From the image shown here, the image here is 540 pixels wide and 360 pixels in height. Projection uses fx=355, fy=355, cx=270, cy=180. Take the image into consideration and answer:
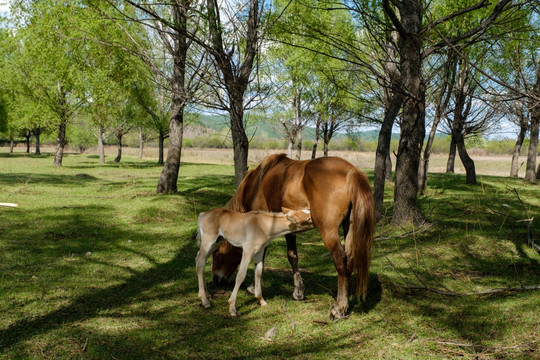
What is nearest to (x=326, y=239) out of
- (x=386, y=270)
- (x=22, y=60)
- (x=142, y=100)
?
(x=386, y=270)

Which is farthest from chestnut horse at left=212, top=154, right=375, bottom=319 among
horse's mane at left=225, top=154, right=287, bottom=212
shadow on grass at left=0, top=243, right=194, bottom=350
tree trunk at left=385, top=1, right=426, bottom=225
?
tree trunk at left=385, top=1, right=426, bottom=225

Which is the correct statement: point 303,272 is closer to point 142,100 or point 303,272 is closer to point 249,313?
point 249,313

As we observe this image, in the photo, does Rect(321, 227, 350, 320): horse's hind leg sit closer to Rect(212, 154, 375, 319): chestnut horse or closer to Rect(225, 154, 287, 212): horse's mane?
Rect(212, 154, 375, 319): chestnut horse

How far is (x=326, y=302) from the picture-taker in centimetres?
578

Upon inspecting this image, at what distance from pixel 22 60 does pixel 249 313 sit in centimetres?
3410

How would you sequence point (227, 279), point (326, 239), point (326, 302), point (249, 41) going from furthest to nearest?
point (249, 41) → point (227, 279) → point (326, 302) → point (326, 239)

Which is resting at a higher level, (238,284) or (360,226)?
(360,226)

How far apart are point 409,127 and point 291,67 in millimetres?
25030

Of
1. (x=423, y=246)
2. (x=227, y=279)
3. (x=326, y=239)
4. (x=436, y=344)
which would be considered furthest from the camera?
(x=423, y=246)

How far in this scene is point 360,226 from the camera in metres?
4.95

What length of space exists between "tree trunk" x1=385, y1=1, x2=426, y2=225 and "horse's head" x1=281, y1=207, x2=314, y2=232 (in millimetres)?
5794

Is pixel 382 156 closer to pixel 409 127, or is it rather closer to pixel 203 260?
pixel 409 127

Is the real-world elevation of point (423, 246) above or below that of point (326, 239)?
below

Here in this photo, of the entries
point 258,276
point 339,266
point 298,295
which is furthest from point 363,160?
point 339,266
